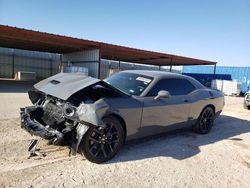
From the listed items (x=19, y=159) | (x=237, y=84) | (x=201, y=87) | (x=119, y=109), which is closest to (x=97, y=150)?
(x=119, y=109)

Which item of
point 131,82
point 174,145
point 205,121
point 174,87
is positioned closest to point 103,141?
point 131,82

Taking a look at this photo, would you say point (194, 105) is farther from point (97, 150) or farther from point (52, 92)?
point (52, 92)

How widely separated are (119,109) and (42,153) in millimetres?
1476

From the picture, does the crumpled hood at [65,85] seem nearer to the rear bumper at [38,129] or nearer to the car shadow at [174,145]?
the rear bumper at [38,129]

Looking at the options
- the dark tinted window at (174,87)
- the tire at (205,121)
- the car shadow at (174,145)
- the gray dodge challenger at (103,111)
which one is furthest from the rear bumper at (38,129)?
the tire at (205,121)

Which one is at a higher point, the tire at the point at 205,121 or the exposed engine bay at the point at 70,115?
the exposed engine bay at the point at 70,115

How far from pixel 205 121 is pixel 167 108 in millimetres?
1978

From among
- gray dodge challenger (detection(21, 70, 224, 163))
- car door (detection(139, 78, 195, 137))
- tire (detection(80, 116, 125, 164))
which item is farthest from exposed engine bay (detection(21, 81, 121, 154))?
car door (detection(139, 78, 195, 137))

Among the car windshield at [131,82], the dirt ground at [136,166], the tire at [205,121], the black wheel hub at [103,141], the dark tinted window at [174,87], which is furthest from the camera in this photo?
the tire at [205,121]

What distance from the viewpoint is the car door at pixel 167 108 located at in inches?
171

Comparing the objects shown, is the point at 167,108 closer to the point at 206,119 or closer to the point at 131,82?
the point at 131,82

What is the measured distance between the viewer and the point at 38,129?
374 cm

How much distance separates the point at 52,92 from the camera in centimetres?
393

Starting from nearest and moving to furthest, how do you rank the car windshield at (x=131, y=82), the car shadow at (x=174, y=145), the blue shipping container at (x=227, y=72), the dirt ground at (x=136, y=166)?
the dirt ground at (x=136, y=166), the car shadow at (x=174, y=145), the car windshield at (x=131, y=82), the blue shipping container at (x=227, y=72)
